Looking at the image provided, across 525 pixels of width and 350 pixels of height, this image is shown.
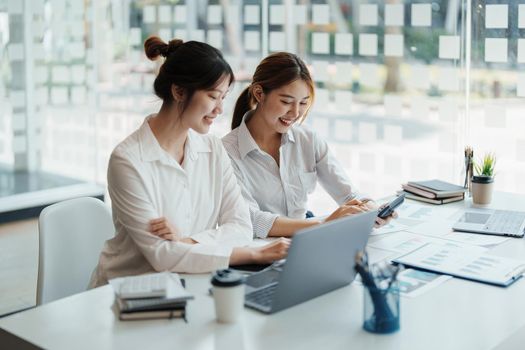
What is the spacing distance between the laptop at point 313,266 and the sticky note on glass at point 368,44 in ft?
10.5

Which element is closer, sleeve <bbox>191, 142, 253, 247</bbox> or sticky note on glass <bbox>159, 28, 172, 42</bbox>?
sleeve <bbox>191, 142, 253, 247</bbox>

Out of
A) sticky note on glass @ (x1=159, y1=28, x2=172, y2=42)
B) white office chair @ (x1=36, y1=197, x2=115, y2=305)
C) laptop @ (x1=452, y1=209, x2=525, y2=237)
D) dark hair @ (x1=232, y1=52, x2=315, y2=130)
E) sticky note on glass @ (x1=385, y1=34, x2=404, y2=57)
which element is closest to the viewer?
white office chair @ (x1=36, y1=197, x2=115, y2=305)

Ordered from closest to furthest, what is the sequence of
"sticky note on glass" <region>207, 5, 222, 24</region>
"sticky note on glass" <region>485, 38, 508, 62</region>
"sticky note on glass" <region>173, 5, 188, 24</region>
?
"sticky note on glass" <region>485, 38, 508, 62</region>, "sticky note on glass" <region>207, 5, 222, 24</region>, "sticky note on glass" <region>173, 5, 188, 24</region>

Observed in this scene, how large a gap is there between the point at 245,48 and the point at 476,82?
2093 millimetres

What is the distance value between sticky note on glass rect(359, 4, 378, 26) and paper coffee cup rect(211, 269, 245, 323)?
355 cm

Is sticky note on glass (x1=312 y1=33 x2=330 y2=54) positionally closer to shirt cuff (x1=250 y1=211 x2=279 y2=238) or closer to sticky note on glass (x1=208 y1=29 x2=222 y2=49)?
sticky note on glass (x1=208 y1=29 x2=222 y2=49)

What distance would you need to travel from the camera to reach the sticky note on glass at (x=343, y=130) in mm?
5355

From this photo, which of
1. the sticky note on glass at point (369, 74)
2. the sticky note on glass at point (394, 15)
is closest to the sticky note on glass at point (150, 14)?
the sticky note on glass at point (369, 74)

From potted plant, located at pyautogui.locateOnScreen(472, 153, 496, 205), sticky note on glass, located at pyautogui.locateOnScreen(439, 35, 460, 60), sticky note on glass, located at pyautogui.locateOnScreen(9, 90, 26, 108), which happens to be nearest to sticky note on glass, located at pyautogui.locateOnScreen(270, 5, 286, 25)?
sticky note on glass, located at pyautogui.locateOnScreen(439, 35, 460, 60)

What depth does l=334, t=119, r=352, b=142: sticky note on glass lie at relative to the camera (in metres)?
5.36

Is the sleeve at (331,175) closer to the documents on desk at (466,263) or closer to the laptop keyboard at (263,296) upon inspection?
the documents on desk at (466,263)

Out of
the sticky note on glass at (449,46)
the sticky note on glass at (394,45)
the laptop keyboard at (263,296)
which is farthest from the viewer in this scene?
the sticky note on glass at (394,45)

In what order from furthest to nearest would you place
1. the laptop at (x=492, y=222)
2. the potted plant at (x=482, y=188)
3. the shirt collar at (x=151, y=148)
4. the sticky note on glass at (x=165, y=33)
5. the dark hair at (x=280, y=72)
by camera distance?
the sticky note on glass at (x=165, y=33) < the potted plant at (x=482, y=188) < the dark hair at (x=280, y=72) < the laptop at (x=492, y=222) < the shirt collar at (x=151, y=148)

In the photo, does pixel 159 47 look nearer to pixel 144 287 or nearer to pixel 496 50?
pixel 144 287
